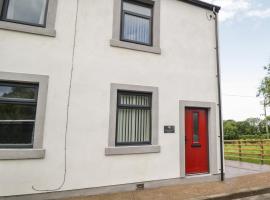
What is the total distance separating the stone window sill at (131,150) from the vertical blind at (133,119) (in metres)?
0.24

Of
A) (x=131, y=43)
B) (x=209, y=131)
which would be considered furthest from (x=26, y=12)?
(x=209, y=131)

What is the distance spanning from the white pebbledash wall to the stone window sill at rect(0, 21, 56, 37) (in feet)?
0.35

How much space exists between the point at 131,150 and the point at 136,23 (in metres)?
4.17

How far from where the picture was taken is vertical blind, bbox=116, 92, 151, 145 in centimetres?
607

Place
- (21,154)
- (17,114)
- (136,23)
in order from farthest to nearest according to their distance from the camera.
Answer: (136,23) < (17,114) < (21,154)

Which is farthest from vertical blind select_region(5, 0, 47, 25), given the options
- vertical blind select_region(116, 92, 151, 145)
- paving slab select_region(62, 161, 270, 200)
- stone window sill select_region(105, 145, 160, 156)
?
paving slab select_region(62, 161, 270, 200)

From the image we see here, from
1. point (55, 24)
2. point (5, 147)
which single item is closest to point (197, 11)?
point (55, 24)

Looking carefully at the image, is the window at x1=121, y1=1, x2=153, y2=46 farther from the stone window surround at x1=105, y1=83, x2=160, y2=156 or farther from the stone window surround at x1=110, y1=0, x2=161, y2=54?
the stone window surround at x1=105, y1=83, x2=160, y2=156

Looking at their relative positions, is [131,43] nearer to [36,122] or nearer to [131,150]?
[131,150]

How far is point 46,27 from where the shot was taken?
5480 millimetres

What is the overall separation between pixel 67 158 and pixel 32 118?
1355 millimetres

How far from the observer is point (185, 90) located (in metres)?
6.93

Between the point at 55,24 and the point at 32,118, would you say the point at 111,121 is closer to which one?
the point at 32,118

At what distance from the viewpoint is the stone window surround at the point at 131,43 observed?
20.3 ft
